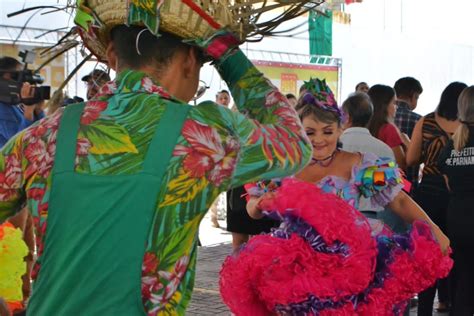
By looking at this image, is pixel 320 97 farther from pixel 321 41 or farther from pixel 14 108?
pixel 321 41

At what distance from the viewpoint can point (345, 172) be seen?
4195 millimetres

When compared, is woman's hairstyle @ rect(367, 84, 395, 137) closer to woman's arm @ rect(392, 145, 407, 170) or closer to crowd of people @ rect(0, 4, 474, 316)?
woman's arm @ rect(392, 145, 407, 170)

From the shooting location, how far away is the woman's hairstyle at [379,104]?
21.1 ft

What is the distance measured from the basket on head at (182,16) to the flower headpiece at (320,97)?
2321mm

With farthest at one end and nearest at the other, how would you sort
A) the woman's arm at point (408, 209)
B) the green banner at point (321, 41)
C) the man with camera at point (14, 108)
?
1. the green banner at point (321, 41)
2. the man with camera at point (14, 108)
3. the woman's arm at point (408, 209)

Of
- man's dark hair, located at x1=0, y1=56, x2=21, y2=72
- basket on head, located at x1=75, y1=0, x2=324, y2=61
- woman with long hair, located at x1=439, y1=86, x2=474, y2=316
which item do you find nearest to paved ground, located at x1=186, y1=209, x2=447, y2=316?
woman with long hair, located at x1=439, y1=86, x2=474, y2=316

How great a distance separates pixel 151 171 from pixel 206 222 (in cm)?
1051

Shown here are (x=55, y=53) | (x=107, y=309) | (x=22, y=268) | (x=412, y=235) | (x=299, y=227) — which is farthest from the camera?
(x=22, y=268)

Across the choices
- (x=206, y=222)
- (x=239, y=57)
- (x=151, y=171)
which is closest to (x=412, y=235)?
(x=239, y=57)

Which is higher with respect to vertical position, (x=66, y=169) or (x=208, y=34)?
(x=208, y=34)

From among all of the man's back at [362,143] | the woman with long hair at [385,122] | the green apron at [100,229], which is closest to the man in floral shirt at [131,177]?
the green apron at [100,229]

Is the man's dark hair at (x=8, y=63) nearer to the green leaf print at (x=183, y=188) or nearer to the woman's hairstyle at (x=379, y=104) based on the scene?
the woman's hairstyle at (x=379, y=104)

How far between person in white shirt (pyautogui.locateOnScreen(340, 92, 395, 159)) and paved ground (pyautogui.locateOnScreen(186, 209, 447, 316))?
1940mm

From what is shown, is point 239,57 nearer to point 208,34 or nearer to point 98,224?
point 208,34
